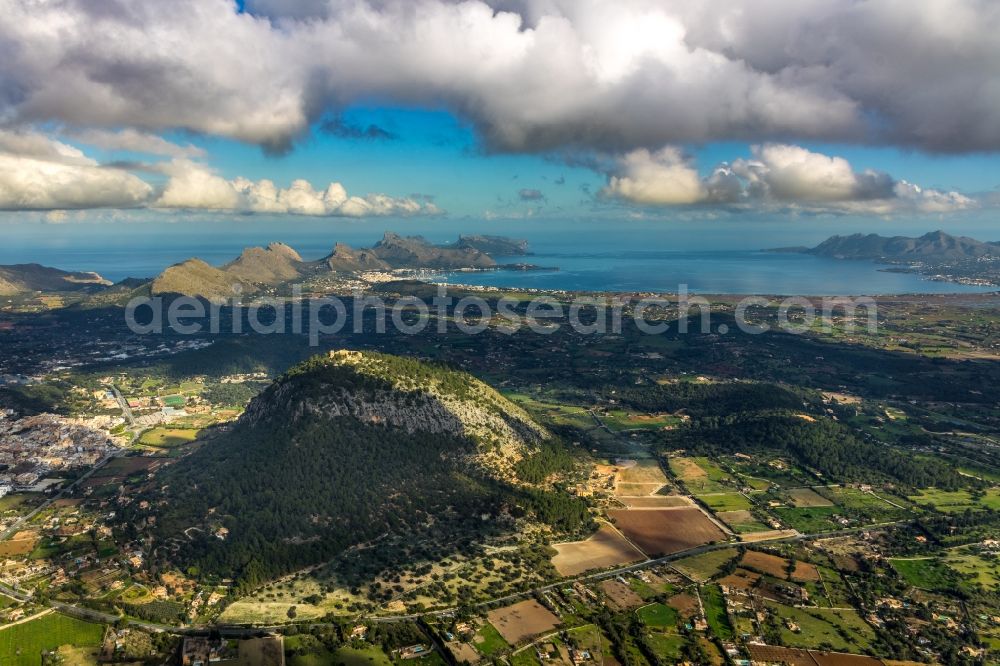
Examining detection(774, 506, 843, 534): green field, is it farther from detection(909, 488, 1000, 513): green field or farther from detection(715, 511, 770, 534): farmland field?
detection(909, 488, 1000, 513): green field

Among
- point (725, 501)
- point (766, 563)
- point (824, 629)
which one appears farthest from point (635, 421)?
point (824, 629)

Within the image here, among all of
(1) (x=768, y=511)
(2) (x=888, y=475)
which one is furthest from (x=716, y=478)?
(2) (x=888, y=475)

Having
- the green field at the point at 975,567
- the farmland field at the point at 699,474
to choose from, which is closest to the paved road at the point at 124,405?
the farmland field at the point at 699,474

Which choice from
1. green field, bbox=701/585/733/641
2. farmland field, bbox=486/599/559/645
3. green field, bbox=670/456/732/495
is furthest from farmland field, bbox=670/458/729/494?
farmland field, bbox=486/599/559/645

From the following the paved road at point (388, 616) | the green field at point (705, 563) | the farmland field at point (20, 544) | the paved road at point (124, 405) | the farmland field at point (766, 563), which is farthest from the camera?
the paved road at point (124, 405)

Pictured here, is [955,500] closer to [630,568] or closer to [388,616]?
[630,568]

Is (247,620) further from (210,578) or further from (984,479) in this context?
(984,479)

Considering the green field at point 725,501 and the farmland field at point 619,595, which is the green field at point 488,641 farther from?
the green field at point 725,501
